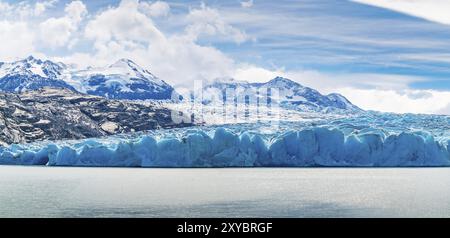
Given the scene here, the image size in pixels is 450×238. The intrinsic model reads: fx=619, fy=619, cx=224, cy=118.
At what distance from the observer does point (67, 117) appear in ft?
205

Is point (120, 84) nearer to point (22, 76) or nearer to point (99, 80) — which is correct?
point (99, 80)

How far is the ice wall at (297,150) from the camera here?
25906 mm

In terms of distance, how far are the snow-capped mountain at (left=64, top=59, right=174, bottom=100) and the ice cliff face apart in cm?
577

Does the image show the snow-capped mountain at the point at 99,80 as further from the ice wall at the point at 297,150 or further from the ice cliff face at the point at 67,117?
the ice wall at the point at 297,150

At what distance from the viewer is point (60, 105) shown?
67.4 metres

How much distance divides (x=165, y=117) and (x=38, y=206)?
48191mm

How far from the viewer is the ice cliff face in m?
58.0

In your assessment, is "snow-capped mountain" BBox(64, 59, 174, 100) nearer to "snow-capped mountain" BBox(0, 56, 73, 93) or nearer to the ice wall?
"snow-capped mountain" BBox(0, 56, 73, 93)

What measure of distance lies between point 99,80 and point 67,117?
16226 mm

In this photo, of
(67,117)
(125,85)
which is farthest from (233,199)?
(125,85)

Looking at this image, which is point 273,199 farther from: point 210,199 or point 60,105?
point 60,105

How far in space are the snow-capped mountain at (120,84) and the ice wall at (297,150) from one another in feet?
148

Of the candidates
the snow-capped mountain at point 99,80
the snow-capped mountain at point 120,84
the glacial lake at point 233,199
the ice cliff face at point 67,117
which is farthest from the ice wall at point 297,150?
the snow-capped mountain at point 120,84
